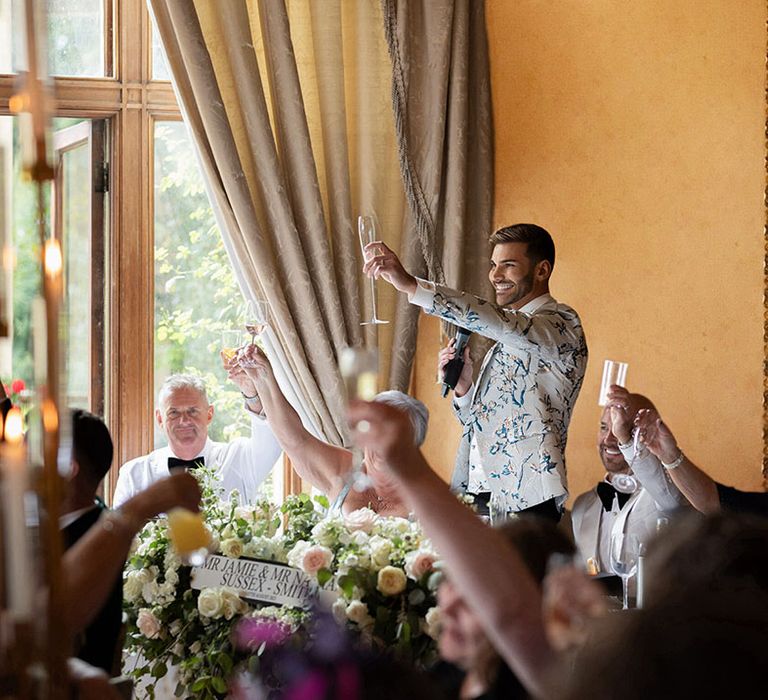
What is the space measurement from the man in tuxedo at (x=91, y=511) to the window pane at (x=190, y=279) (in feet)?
8.96

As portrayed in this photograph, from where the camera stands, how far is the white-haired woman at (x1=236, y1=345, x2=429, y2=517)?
11.4 ft

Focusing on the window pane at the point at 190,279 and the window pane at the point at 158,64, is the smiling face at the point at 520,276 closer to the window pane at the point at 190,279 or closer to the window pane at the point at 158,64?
the window pane at the point at 190,279

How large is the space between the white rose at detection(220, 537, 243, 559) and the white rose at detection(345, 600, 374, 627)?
372 mm

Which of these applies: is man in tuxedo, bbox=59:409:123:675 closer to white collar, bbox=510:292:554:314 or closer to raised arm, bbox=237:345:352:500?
raised arm, bbox=237:345:352:500

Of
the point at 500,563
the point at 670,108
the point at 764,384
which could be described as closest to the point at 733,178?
the point at 670,108

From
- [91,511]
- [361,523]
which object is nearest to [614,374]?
[361,523]

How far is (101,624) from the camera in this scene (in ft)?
5.91

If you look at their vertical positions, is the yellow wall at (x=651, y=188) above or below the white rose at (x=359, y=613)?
above

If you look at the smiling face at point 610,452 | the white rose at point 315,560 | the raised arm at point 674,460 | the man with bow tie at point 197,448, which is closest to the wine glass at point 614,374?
the raised arm at point 674,460

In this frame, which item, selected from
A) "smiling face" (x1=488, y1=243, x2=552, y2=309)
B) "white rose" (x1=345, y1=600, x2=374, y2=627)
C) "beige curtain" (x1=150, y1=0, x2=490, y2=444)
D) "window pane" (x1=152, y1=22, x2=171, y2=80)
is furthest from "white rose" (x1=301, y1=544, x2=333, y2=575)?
"window pane" (x1=152, y1=22, x2=171, y2=80)

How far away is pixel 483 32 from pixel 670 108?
1003 millimetres

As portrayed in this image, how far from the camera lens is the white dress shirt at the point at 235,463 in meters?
4.38

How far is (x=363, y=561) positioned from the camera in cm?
247

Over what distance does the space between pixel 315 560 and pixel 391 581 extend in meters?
0.19
